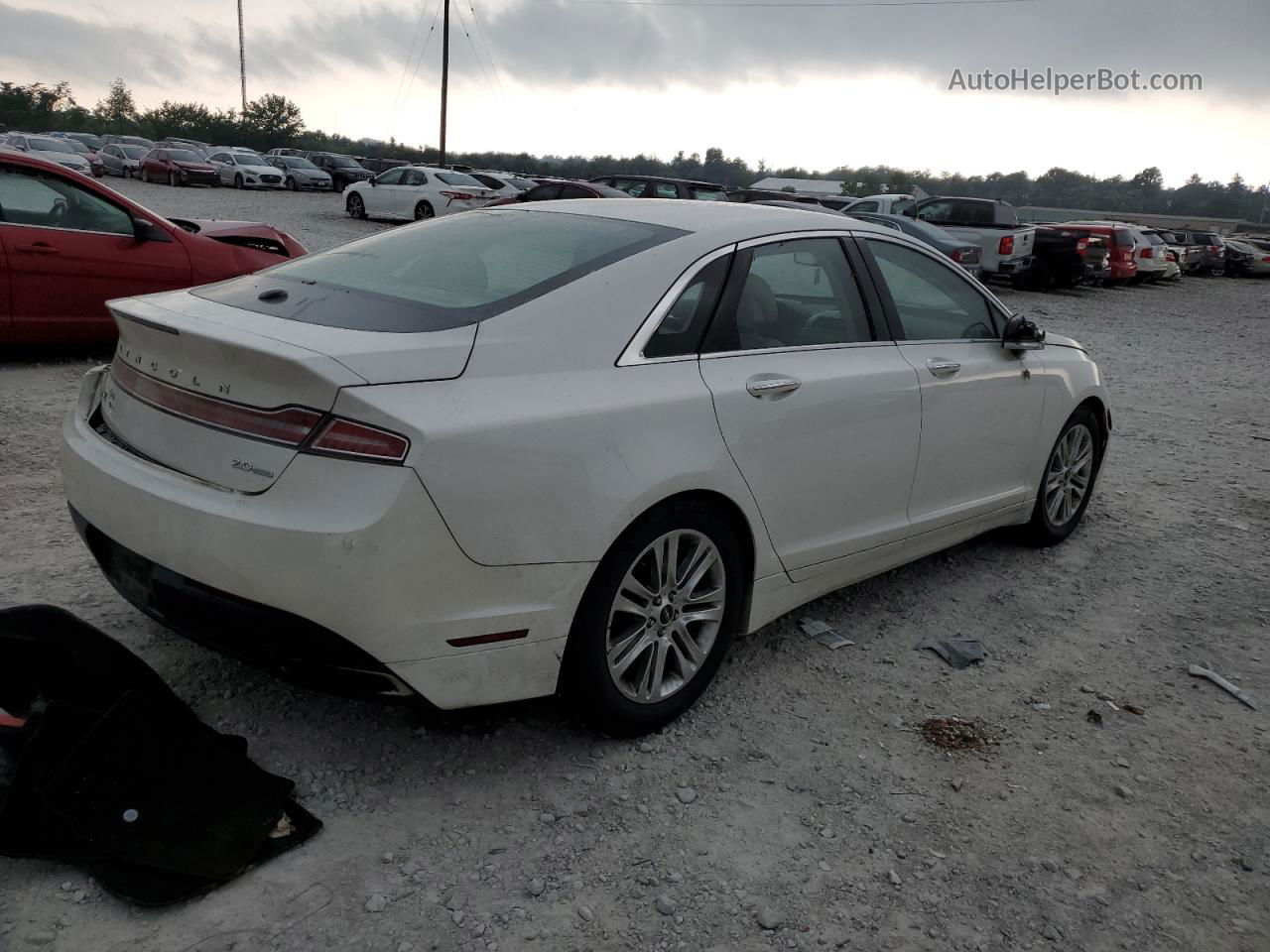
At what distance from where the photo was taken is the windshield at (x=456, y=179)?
2497 centimetres

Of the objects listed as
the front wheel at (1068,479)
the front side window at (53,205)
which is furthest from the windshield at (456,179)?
the front wheel at (1068,479)

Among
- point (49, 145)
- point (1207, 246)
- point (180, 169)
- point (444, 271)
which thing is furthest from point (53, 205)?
point (1207, 246)

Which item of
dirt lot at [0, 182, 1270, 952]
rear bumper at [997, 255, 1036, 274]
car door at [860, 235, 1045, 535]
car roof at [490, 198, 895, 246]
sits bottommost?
dirt lot at [0, 182, 1270, 952]

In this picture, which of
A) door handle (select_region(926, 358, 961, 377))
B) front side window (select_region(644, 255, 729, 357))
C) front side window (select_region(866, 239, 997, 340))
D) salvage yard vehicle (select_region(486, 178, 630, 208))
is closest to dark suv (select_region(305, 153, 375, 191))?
salvage yard vehicle (select_region(486, 178, 630, 208))

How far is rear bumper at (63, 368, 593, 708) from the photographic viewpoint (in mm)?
2430

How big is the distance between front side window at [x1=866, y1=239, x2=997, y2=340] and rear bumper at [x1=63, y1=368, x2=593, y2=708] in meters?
2.00

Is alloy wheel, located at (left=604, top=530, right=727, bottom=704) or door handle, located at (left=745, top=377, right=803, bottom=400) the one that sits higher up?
door handle, located at (left=745, top=377, right=803, bottom=400)

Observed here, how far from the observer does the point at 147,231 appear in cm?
738

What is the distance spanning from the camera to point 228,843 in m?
2.44

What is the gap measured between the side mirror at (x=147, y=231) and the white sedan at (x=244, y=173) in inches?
1218

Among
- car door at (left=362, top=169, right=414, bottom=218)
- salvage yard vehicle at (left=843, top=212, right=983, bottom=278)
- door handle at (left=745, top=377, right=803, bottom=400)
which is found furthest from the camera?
car door at (left=362, top=169, right=414, bottom=218)

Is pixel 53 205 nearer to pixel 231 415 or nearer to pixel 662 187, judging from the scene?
pixel 231 415

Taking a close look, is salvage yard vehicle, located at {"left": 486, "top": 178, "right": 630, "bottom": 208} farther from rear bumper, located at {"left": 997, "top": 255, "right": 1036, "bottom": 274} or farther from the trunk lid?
the trunk lid

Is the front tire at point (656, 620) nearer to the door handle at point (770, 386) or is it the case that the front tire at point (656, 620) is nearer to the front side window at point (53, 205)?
the door handle at point (770, 386)
